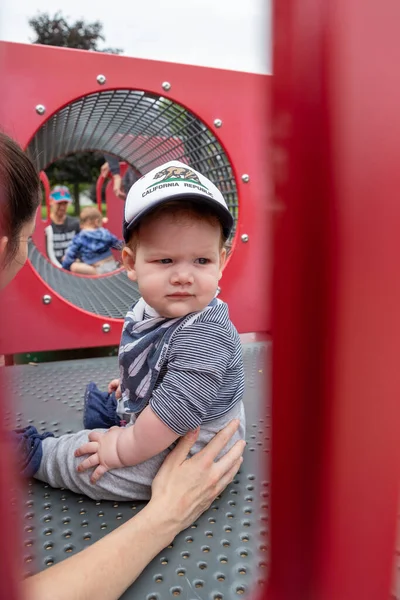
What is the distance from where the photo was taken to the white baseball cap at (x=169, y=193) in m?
0.83

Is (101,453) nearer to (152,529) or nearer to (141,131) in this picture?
(152,529)

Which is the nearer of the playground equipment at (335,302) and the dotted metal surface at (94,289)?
the playground equipment at (335,302)

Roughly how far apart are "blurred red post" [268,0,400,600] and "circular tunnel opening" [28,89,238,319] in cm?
152

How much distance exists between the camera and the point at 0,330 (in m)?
0.27

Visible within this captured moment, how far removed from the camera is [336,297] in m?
0.24

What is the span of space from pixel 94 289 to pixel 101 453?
2.00 metres

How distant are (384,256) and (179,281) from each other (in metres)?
0.65

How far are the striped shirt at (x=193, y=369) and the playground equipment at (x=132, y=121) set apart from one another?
1.62 ft

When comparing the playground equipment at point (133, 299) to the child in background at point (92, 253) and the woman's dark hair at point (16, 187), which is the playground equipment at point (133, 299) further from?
the child in background at point (92, 253)

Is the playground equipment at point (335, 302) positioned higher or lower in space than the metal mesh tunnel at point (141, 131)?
lower

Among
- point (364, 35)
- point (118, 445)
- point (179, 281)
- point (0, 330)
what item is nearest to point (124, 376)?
point (118, 445)

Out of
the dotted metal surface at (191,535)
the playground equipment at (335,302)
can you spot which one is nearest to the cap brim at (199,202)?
the dotted metal surface at (191,535)

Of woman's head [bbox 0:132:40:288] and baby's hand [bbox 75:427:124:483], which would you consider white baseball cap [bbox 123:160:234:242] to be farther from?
baby's hand [bbox 75:427:124:483]

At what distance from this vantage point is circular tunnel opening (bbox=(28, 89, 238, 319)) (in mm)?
2090
